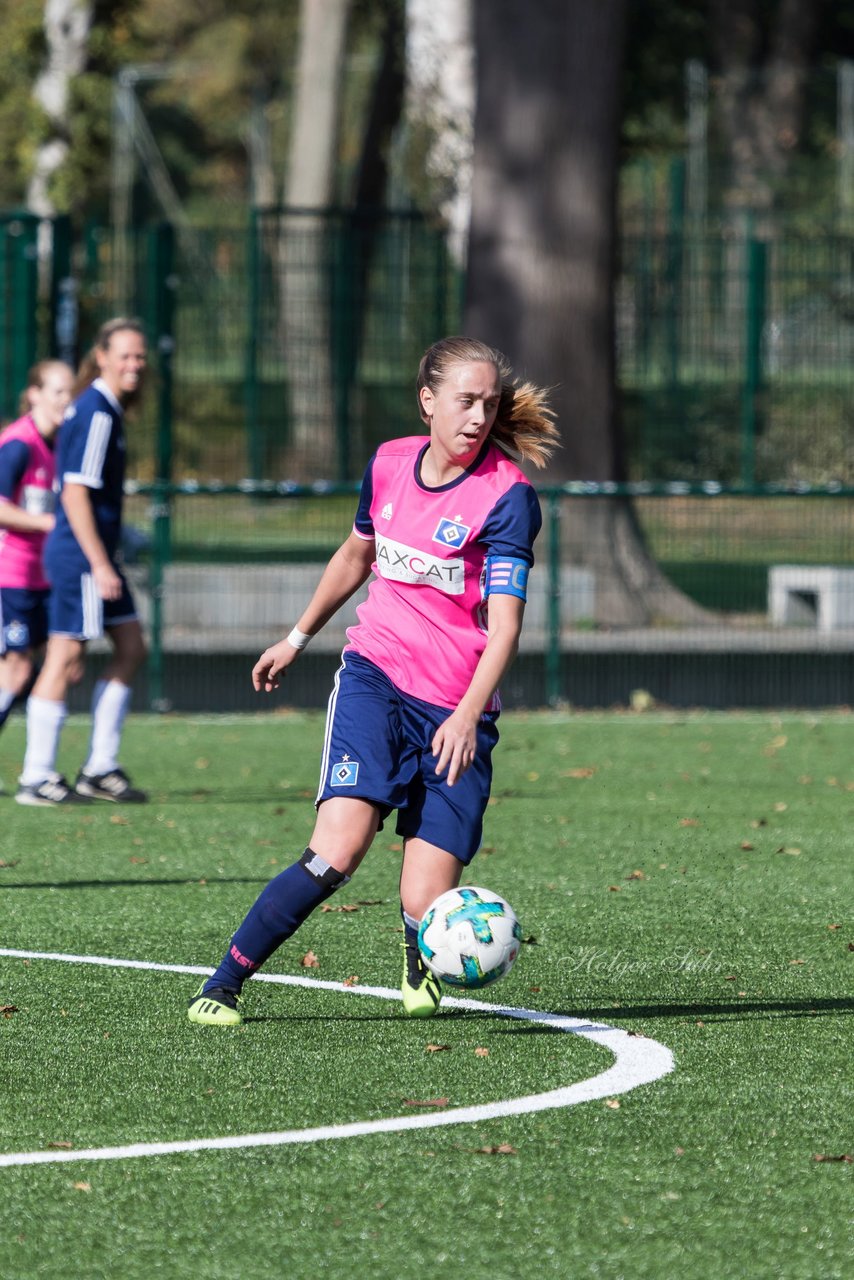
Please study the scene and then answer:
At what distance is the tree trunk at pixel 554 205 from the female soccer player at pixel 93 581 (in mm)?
8463

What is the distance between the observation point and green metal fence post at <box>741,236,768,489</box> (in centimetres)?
2097

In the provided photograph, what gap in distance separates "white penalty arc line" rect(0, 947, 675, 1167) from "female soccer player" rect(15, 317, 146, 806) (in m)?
3.98

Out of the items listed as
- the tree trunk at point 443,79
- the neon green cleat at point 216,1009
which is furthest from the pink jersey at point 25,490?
the tree trunk at point 443,79

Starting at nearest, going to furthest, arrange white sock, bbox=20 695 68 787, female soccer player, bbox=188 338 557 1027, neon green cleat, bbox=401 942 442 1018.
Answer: female soccer player, bbox=188 338 557 1027, neon green cleat, bbox=401 942 442 1018, white sock, bbox=20 695 68 787

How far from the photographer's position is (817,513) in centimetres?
1582

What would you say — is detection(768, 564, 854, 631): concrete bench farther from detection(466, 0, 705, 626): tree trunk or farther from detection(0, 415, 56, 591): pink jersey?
detection(0, 415, 56, 591): pink jersey

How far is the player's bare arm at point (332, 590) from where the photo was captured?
5922 millimetres

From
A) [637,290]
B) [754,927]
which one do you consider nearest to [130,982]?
[754,927]

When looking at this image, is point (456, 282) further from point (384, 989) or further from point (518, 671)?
point (384, 989)

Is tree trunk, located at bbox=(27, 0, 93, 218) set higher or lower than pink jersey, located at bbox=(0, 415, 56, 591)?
higher

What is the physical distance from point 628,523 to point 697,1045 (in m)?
10.3

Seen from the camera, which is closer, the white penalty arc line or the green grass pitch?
the green grass pitch

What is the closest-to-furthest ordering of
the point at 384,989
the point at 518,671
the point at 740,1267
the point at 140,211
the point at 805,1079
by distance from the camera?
the point at 740,1267
the point at 805,1079
the point at 384,989
the point at 518,671
the point at 140,211

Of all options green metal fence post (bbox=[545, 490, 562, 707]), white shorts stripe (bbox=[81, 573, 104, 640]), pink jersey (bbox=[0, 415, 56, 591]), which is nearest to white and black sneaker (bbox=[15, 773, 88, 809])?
white shorts stripe (bbox=[81, 573, 104, 640])
